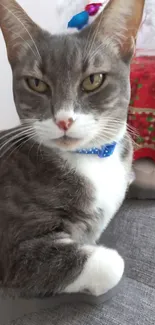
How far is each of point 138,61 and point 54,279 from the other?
0.72 meters

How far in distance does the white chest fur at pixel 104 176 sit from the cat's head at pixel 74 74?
0.05 m

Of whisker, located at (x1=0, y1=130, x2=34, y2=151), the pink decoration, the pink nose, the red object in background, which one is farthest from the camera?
the pink decoration

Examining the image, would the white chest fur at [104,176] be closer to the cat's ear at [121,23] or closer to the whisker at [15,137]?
the whisker at [15,137]

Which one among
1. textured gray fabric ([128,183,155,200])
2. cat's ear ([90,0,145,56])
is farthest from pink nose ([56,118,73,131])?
textured gray fabric ([128,183,155,200])

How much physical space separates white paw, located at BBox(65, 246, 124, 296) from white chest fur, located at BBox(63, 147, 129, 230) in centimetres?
14

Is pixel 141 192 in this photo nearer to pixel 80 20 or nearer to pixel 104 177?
pixel 104 177

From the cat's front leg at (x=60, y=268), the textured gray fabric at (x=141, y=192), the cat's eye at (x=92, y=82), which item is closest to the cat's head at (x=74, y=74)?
the cat's eye at (x=92, y=82)

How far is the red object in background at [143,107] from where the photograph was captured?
3.64 feet

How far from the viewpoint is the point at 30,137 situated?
2.76 ft

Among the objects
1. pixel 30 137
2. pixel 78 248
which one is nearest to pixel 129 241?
pixel 78 248

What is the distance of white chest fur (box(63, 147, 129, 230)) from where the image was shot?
0.86 metres

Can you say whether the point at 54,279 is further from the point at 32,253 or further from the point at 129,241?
the point at 129,241

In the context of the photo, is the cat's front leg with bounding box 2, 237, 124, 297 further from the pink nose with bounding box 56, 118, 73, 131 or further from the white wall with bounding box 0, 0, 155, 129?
the white wall with bounding box 0, 0, 155, 129

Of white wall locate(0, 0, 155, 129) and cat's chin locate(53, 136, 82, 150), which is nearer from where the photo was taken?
cat's chin locate(53, 136, 82, 150)
